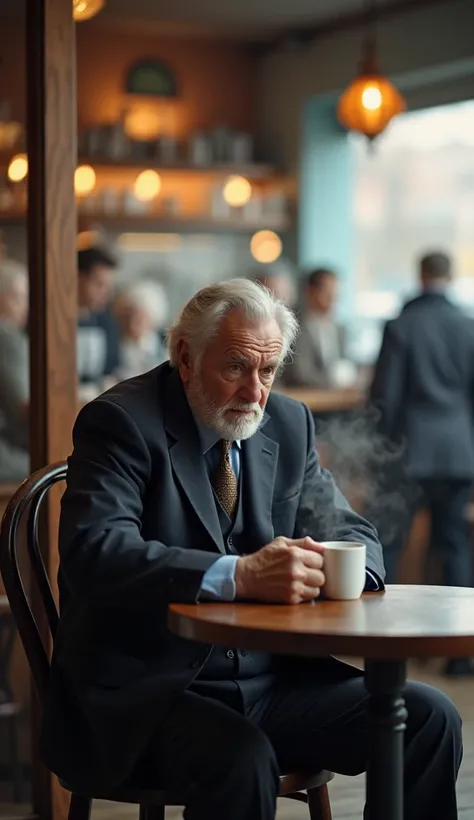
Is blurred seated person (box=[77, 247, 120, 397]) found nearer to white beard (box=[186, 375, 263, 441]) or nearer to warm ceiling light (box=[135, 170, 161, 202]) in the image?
warm ceiling light (box=[135, 170, 161, 202])

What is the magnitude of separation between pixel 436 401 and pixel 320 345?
1795 mm

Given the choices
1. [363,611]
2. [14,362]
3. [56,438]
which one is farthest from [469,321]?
[363,611]

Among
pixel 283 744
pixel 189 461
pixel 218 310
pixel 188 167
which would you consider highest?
pixel 188 167

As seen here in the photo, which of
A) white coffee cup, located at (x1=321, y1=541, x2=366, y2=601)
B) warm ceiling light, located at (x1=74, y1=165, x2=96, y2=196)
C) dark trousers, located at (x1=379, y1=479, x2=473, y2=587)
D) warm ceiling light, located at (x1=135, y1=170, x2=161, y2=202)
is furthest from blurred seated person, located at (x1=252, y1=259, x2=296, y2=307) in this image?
white coffee cup, located at (x1=321, y1=541, x2=366, y2=601)

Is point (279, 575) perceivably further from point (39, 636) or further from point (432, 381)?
A: point (432, 381)

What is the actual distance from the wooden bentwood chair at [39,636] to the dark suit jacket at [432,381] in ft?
9.04

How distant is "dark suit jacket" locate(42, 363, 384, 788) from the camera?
1.97 m

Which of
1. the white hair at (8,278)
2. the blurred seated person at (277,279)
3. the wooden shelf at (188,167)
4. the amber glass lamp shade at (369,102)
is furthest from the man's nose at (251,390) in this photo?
the wooden shelf at (188,167)

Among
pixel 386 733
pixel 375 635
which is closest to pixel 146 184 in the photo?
pixel 386 733

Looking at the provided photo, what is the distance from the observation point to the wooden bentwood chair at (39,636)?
2.07 meters

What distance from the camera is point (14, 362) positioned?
A: 4254 millimetres

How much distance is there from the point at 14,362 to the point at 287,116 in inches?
195

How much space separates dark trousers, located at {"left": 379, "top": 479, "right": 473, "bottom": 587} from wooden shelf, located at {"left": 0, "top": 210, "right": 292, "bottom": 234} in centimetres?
371

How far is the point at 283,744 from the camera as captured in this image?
2180 millimetres
